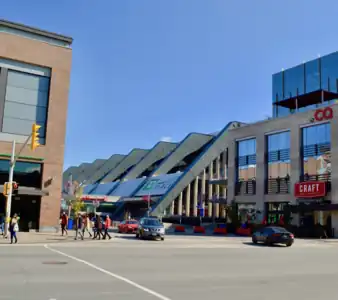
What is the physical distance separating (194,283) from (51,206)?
85.8 feet

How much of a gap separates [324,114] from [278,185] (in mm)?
10087

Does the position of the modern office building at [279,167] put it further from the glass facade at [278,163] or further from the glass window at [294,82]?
the glass facade at [278,163]

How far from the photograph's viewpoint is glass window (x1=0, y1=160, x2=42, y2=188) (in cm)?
3448

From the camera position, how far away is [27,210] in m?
35.2

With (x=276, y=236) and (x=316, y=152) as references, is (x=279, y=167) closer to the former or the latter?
(x=316, y=152)

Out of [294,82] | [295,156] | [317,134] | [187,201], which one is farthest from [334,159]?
[187,201]

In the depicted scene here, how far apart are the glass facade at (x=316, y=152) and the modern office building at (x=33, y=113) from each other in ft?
87.8

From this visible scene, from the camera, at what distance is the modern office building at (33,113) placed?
34688mm

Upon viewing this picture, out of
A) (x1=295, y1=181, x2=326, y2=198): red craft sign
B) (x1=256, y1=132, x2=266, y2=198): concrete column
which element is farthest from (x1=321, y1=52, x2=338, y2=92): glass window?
(x1=295, y1=181, x2=326, y2=198): red craft sign

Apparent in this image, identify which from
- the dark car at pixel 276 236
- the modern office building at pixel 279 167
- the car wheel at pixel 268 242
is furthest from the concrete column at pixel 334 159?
the car wheel at pixel 268 242

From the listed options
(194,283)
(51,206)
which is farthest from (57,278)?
(51,206)

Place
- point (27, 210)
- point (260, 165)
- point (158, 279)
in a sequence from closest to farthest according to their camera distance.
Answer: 1. point (158, 279)
2. point (27, 210)
3. point (260, 165)

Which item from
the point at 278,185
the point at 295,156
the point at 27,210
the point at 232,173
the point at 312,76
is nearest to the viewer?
the point at 27,210

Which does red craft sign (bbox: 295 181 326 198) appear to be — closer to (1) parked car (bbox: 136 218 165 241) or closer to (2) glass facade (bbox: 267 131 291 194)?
(2) glass facade (bbox: 267 131 291 194)
